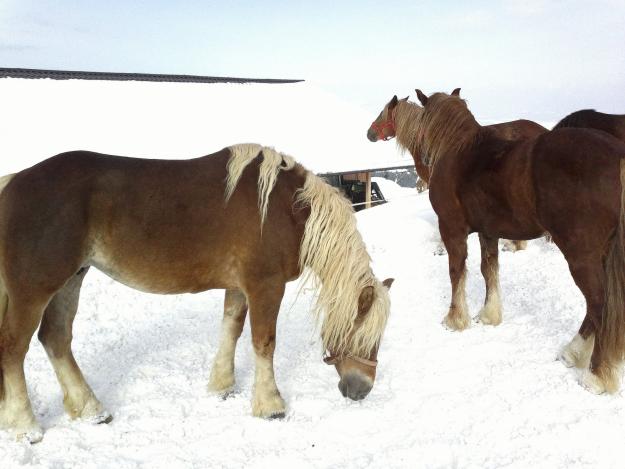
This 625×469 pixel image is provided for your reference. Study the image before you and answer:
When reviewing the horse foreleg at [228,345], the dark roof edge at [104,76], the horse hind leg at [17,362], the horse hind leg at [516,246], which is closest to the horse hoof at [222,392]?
the horse foreleg at [228,345]

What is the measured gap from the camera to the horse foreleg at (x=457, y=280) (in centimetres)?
485

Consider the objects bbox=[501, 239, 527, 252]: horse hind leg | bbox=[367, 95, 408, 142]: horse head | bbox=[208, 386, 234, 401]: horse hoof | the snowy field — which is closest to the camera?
the snowy field

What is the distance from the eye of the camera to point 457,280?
16.2 ft

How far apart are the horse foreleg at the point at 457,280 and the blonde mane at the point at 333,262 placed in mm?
1855

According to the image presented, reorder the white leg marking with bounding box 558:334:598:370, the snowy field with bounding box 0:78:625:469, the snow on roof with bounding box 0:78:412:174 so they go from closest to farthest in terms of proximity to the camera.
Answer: the snowy field with bounding box 0:78:625:469 < the white leg marking with bounding box 558:334:598:370 < the snow on roof with bounding box 0:78:412:174

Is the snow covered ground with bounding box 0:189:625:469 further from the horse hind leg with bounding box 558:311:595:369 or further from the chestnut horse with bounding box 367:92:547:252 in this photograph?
the chestnut horse with bounding box 367:92:547:252

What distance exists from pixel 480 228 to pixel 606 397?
1781mm

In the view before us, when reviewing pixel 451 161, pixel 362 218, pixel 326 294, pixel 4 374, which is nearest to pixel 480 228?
pixel 451 161

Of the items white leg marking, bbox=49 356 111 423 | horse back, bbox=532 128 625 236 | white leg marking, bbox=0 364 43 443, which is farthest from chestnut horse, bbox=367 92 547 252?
white leg marking, bbox=0 364 43 443

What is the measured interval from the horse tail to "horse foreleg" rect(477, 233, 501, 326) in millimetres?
1536

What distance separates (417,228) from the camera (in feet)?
26.3

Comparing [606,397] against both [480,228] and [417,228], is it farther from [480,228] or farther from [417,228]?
[417,228]

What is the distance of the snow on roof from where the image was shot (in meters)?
10.8

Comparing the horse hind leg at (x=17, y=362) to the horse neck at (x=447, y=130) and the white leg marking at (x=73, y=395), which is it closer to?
the white leg marking at (x=73, y=395)
